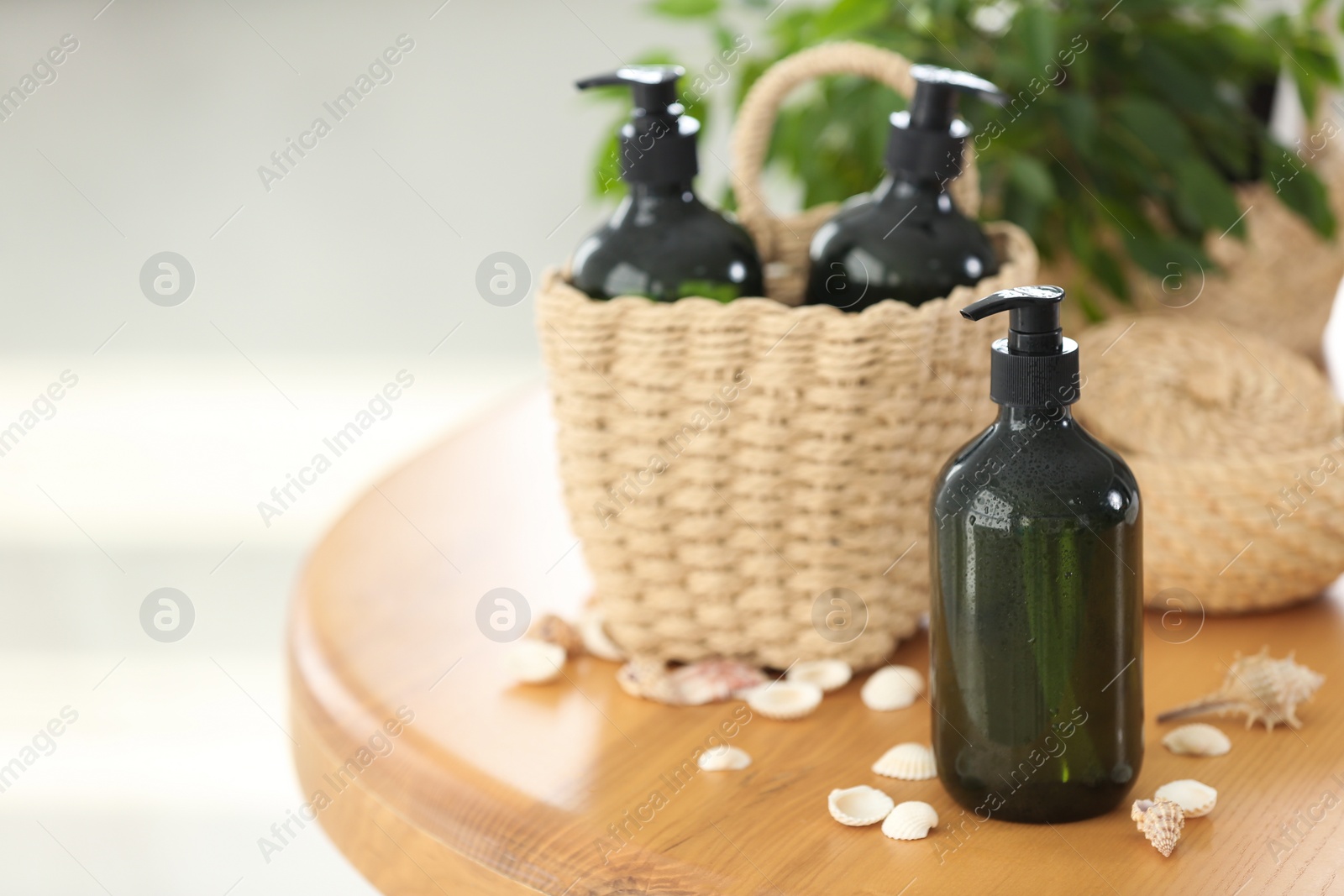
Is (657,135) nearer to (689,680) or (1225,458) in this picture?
(689,680)

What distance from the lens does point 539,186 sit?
9.47 feet

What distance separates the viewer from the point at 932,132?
2.61ft

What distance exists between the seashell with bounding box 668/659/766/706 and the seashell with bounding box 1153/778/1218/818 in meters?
0.26

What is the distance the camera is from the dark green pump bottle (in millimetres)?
A: 626

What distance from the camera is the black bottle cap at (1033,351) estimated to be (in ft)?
2.00

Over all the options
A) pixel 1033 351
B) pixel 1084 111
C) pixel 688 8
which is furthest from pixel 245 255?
pixel 1033 351

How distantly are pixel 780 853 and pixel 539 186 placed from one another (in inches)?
93.9

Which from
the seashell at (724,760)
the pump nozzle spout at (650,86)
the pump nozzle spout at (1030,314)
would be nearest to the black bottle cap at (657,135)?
the pump nozzle spout at (650,86)

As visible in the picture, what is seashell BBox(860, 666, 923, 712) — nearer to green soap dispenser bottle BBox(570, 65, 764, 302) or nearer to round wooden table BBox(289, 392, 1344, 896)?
round wooden table BBox(289, 392, 1344, 896)

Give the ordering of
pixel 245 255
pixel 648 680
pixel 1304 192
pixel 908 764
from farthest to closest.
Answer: pixel 245 255
pixel 1304 192
pixel 648 680
pixel 908 764

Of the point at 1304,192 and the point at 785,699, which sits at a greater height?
the point at 785,699

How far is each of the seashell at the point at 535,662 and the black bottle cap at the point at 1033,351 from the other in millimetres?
383

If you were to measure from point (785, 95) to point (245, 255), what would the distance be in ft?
7.24

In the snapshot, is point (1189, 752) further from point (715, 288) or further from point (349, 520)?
point (349, 520)
